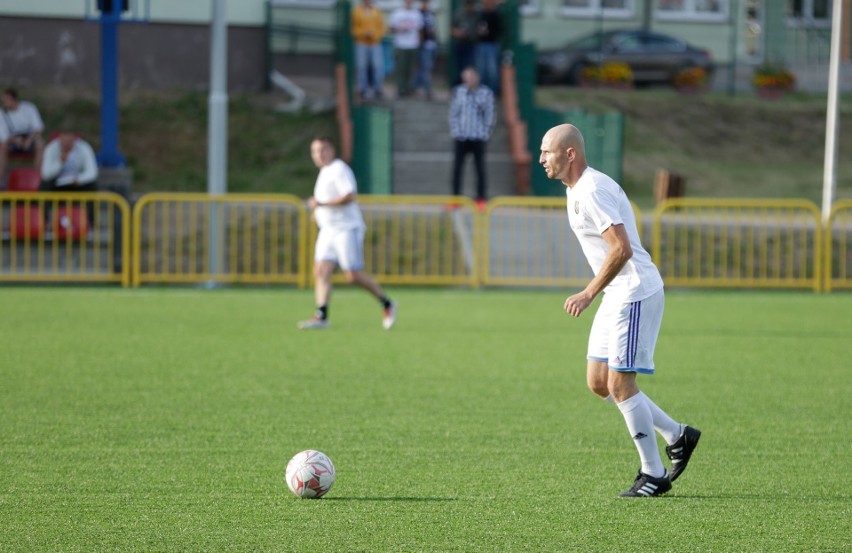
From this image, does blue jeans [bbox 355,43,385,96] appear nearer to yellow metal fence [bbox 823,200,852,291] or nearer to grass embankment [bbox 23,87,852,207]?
grass embankment [bbox 23,87,852,207]

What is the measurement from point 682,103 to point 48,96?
49.2 feet

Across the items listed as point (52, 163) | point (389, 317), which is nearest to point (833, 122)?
point (389, 317)

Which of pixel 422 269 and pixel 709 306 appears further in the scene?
pixel 422 269

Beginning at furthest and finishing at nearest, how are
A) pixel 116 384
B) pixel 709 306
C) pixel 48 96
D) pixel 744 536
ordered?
1. pixel 48 96
2. pixel 709 306
3. pixel 116 384
4. pixel 744 536

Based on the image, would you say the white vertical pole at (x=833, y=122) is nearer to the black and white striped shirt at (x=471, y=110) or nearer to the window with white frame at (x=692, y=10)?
the black and white striped shirt at (x=471, y=110)

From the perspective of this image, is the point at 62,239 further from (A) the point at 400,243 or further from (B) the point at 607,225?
(B) the point at 607,225

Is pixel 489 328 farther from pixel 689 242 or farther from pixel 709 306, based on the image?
pixel 689 242

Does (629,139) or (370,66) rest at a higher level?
(370,66)

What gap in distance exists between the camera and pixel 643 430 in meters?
6.72

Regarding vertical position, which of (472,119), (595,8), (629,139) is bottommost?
(629,139)

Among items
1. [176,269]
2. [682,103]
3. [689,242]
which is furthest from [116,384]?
[682,103]

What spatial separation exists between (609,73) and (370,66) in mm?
8732

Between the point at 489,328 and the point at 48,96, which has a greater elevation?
the point at 48,96

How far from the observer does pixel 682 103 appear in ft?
110
